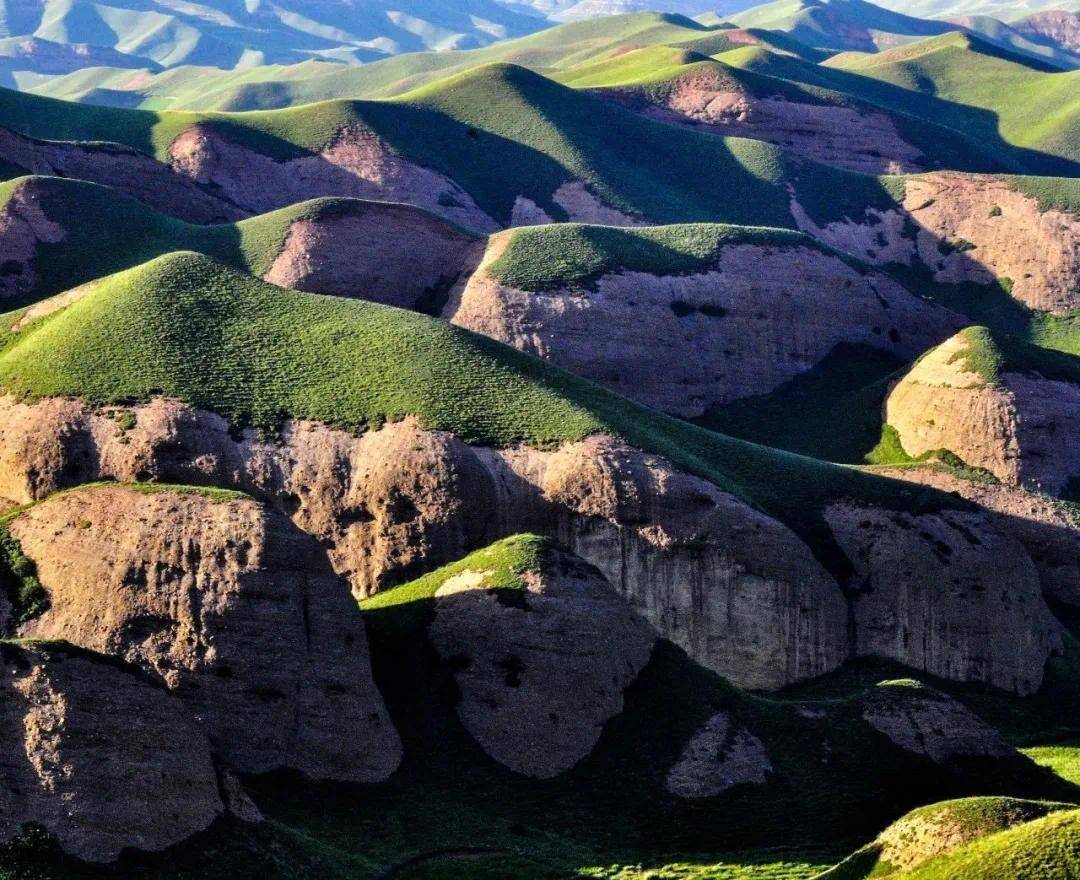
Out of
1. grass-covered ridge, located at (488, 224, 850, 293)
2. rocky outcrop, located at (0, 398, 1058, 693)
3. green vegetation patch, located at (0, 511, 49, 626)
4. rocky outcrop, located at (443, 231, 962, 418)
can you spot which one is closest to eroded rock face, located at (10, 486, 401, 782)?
green vegetation patch, located at (0, 511, 49, 626)

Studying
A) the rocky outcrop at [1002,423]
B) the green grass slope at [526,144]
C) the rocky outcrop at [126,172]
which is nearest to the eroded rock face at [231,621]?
the rocky outcrop at [1002,423]

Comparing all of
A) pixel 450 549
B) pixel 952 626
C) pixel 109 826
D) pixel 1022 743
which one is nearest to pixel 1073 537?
pixel 952 626

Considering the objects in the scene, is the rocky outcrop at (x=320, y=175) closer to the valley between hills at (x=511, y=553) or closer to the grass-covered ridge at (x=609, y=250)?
the valley between hills at (x=511, y=553)

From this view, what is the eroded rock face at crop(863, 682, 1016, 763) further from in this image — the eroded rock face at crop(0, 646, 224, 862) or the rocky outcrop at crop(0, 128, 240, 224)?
the rocky outcrop at crop(0, 128, 240, 224)

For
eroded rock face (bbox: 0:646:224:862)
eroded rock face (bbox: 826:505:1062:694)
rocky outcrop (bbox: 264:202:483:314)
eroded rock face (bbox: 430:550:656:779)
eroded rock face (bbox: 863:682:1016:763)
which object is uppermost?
rocky outcrop (bbox: 264:202:483:314)

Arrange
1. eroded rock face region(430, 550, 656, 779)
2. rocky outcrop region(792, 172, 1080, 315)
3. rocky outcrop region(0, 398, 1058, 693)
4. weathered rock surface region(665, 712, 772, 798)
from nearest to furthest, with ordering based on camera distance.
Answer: weathered rock surface region(665, 712, 772, 798) → eroded rock face region(430, 550, 656, 779) → rocky outcrop region(0, 398, 1058, 693) → rocky outcrop region(792, 172, 1080, 315)

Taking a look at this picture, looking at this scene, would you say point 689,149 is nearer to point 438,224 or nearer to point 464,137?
point 464,137
